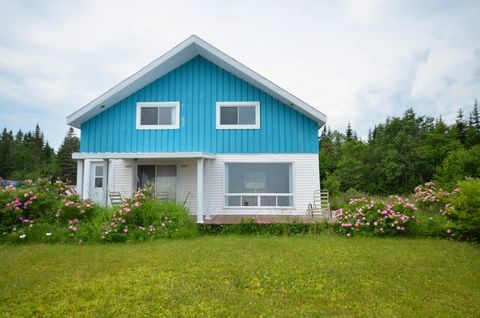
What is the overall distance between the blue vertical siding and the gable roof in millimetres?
250

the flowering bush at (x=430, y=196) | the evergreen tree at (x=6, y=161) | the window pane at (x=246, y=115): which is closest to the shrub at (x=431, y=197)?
the flowering bush at (x=430, y=196)

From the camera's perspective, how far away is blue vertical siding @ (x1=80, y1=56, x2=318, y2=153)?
10984mm

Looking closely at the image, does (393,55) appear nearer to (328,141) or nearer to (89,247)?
(89,247)

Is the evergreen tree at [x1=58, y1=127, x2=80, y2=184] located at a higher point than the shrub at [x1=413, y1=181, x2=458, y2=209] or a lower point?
higher

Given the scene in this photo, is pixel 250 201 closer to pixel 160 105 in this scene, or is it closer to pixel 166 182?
pixel 166 182

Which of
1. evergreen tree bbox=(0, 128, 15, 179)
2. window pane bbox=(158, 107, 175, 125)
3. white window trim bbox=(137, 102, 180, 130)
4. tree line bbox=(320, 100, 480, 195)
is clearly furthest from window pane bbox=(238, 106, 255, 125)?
evergreen tree bbox=(0, 128, 15, 179)

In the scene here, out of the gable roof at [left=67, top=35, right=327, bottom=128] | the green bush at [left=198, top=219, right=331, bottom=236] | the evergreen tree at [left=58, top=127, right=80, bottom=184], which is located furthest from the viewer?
the evergreen tree at [left=58, top=127, right=80, bottom=184]

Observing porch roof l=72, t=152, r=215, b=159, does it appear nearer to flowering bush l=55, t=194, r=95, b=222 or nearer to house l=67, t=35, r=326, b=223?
house l=67, t=35, r=326, b=223

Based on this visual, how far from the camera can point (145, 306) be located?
11.7ft

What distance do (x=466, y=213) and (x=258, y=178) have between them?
22.0 feet

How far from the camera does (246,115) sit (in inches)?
441

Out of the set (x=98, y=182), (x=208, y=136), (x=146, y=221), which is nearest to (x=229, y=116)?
(x=208, y=136)

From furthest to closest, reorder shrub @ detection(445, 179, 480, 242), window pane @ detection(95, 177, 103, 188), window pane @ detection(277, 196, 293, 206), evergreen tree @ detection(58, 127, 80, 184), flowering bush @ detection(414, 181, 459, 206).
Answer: evergreen tree @ detection(58, 127, 80, 184) < window pane @ detection(95, 177, 103, 188) < window pane @ detection(277, 196, 293, 206) < flowering bush @ detection(414, 181, 459, 206) < shrub @ detection(445, 179, 480, 242)

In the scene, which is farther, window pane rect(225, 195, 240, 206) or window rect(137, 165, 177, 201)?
window rect(137, 165, 177, 201)
